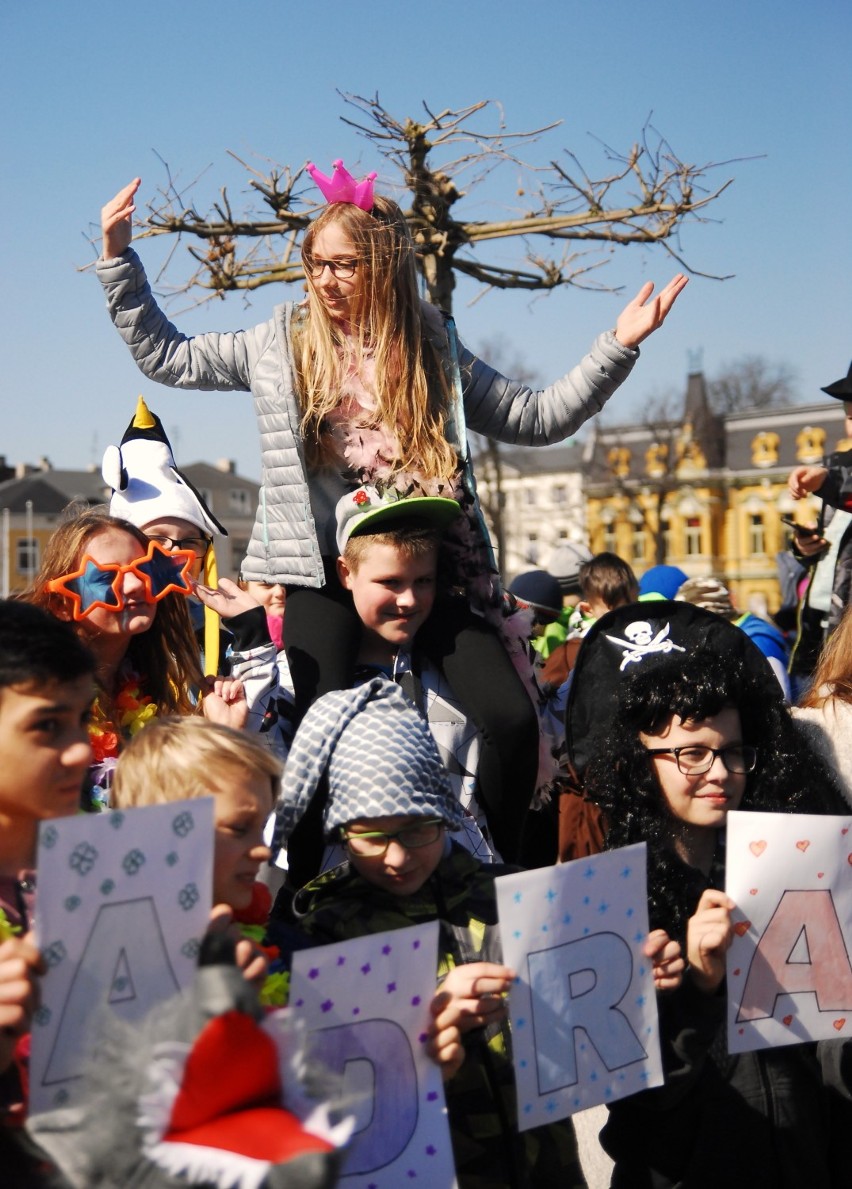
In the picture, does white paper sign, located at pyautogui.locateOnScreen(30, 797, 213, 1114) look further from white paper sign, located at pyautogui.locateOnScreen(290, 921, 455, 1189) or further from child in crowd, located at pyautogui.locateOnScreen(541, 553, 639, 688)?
child in crowd, located at pyautogui.locateOnScreen(541, 553, 639, 688)

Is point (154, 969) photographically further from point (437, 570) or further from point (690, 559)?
point (690, 559)

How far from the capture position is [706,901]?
2.52 m

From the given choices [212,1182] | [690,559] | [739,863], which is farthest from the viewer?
[690,559]

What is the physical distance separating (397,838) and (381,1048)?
41 centimetres

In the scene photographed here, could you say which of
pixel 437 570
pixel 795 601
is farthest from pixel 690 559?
pixel 437 570

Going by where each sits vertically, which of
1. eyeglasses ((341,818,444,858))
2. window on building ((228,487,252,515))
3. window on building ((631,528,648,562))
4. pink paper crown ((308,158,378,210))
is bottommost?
window on building ((631,528,648,562))

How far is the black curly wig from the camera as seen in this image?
113 inches

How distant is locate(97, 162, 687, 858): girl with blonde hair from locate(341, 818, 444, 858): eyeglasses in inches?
29.7

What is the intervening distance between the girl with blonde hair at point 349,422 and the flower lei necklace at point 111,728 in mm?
361

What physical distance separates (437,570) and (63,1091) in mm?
1835

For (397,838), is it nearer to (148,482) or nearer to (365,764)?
(365,764)

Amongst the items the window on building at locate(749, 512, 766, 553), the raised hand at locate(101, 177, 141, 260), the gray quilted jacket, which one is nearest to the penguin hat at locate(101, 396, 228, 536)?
the gray quilted jacket

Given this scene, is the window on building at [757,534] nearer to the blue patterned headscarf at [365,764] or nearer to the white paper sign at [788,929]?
the white paper sign at [788,929]

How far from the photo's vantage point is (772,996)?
8.38 ft
